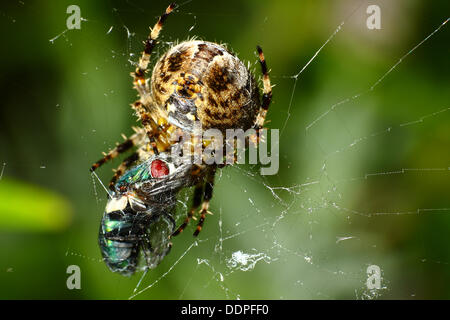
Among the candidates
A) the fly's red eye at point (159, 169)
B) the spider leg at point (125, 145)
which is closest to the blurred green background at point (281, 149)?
the spider leg at point (125, 145)

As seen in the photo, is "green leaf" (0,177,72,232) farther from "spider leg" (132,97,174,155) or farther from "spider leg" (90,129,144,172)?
"spider leg" (132,97,174,155)

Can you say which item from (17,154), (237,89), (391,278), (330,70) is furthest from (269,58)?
(17,154)

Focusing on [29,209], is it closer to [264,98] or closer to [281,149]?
[264,98]
